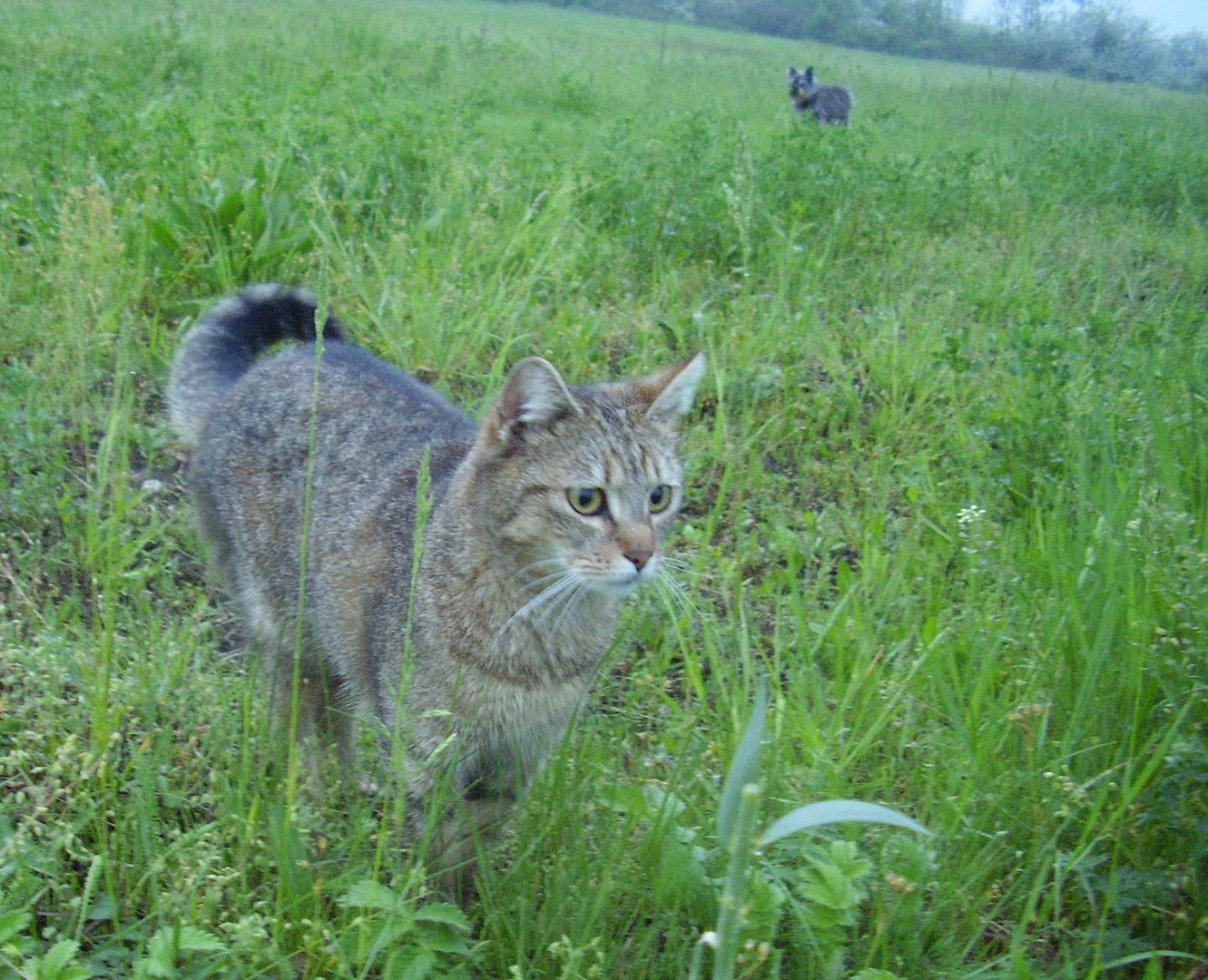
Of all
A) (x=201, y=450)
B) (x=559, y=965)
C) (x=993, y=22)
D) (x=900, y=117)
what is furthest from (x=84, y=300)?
(x=993, y=22)

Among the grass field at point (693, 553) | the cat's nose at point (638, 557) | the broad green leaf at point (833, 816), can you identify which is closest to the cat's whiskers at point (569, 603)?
the cat's nose at point (638, 557)

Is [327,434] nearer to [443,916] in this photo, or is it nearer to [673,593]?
[673,593]

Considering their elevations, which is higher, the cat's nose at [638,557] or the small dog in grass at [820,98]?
the small dog in grass at [820,98]

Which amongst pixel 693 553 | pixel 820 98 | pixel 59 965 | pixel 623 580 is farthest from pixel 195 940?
pixel 820 98

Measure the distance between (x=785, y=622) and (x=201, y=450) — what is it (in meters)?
1.66

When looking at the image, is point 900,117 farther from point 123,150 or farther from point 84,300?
point 84,300

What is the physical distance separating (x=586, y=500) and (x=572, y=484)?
0.17ft

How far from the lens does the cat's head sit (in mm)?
2482

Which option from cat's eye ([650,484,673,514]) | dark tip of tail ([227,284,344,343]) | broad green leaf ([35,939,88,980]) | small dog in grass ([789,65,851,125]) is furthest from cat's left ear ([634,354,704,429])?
small dog in grass ([789,65,851,125])

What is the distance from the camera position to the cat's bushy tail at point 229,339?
3.36 m

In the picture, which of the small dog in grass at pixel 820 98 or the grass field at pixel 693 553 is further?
the small dog in grass at pixel 820 98

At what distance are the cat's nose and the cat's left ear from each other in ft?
1.35

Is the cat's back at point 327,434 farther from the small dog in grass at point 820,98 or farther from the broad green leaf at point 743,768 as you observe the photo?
the small dog in grass at point 820,98

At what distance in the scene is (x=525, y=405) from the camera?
2.60 meters
